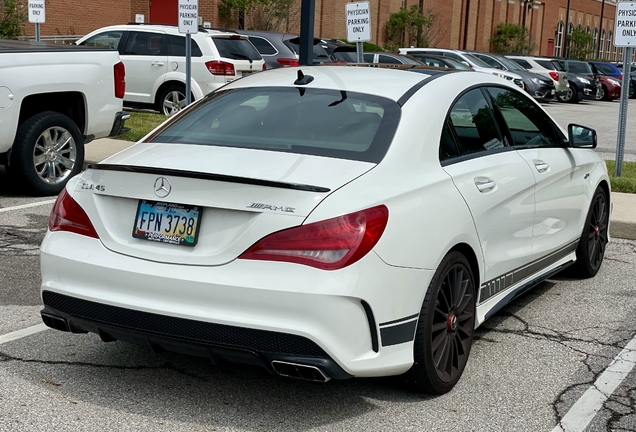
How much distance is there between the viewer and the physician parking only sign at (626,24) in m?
11.2

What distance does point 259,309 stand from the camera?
146 inches

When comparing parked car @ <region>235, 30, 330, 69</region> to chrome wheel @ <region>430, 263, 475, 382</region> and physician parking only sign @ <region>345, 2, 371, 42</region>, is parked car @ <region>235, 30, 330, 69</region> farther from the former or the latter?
chrome wheel @ <region>430, 263, 475, 382</region>

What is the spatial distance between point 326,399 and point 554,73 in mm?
30326

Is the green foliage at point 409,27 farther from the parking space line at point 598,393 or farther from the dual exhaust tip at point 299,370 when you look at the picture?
Answer: the dual exhaust tip at point 299,370

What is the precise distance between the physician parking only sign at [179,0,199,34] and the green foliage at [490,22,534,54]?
50.2 m

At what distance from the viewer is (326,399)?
4305 millimetres

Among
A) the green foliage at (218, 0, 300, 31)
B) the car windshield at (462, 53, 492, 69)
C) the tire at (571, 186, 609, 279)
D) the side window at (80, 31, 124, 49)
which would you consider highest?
the green foliage at (218, 0, 300, 31)

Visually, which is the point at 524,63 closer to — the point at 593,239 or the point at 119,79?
the point at 119,79

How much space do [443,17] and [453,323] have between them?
167 feet

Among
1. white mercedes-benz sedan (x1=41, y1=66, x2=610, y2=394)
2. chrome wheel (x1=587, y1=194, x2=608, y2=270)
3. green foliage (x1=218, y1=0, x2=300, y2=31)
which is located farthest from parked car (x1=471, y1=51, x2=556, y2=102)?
white mercedes-benz sedan (x1=41, y1=66, x2=610, y2=394)

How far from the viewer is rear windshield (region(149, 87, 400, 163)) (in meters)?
4.31

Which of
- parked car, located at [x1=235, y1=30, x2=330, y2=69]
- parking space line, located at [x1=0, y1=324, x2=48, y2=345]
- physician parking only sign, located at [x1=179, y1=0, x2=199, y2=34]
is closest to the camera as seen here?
parking space line, located at [x1=0, y1=324, x2=48, y2=345]

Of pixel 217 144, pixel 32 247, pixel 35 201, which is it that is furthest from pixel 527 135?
pixel 35 201

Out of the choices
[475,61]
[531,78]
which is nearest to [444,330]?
[475,61]
